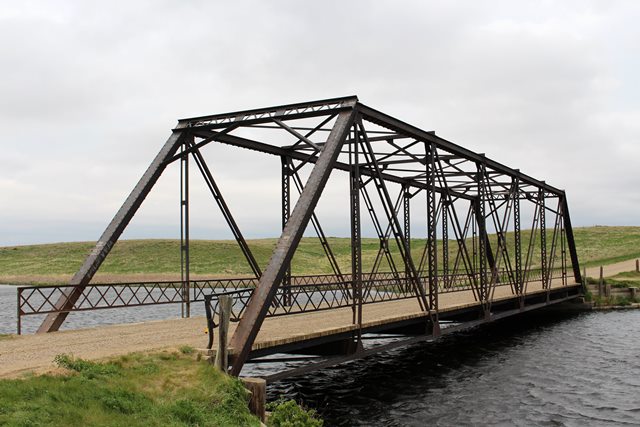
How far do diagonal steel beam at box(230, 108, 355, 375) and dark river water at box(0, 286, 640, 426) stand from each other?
5.03m

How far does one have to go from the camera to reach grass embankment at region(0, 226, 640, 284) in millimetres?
91000

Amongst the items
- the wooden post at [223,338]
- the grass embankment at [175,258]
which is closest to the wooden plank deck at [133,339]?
the wooden post at [223,338]

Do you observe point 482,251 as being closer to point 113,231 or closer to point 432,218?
point 432,218

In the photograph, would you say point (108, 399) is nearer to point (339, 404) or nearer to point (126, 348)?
point (126, 348)

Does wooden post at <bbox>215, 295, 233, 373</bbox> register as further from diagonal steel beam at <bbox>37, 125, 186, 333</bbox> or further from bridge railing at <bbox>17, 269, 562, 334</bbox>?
diagonal steel beam at <bbox>37, 125, 186, 333</bbox>

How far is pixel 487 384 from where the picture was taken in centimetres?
2258

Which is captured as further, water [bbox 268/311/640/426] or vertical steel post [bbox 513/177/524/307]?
vertical steel post [bbox 513/177/524/307]

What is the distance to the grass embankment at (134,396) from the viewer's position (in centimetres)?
919

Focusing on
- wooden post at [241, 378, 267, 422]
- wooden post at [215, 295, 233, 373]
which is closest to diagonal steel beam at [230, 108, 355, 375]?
wooden post at [215, 295, 233, 373]

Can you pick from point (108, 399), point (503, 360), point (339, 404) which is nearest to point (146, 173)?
point (339, 404)

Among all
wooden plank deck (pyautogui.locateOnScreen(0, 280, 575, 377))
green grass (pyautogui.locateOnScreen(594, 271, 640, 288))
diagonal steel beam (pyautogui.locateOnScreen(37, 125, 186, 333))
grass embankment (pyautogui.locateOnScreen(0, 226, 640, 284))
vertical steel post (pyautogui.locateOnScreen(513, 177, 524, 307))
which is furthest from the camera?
grass embankment (pyautogui.locateOnScreen(0, 226, 640, 284))

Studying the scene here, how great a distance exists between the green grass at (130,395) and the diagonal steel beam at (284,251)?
1.10 m

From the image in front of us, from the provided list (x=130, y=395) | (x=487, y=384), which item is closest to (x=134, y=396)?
(x=130, y=395)

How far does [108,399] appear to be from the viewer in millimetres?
9938
